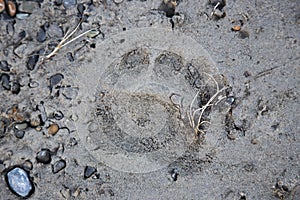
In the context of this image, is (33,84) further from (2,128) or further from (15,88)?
(2,128)

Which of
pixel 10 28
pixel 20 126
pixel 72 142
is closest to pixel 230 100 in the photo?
pixel 72 142

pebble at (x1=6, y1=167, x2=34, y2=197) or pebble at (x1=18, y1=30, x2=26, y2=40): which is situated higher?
pebble at (x1=18, y1=30, x2=26, y2=40)

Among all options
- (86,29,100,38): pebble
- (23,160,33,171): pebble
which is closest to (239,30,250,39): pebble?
(86,29,100,38): pebble

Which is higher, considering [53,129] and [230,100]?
[230,100]

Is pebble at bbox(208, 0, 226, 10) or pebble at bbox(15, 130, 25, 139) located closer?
pebble at bbox(15, 130, 25, 139)

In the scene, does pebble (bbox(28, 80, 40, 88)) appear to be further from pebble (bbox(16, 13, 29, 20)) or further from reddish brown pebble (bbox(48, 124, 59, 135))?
pebble (bbox(16, 13, 29, 20))

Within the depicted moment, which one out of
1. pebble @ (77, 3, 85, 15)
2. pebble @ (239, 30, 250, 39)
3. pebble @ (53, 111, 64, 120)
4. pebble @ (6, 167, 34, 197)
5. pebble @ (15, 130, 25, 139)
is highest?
pebble @ (77, 3, 85, 15)

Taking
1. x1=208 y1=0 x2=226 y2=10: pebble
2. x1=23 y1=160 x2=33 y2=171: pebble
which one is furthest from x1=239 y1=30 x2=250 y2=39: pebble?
x1=23 y1=160 x2=33 y2=171: pebble

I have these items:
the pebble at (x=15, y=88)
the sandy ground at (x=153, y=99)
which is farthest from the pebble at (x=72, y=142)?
the pebble at (x=15, y=88)
